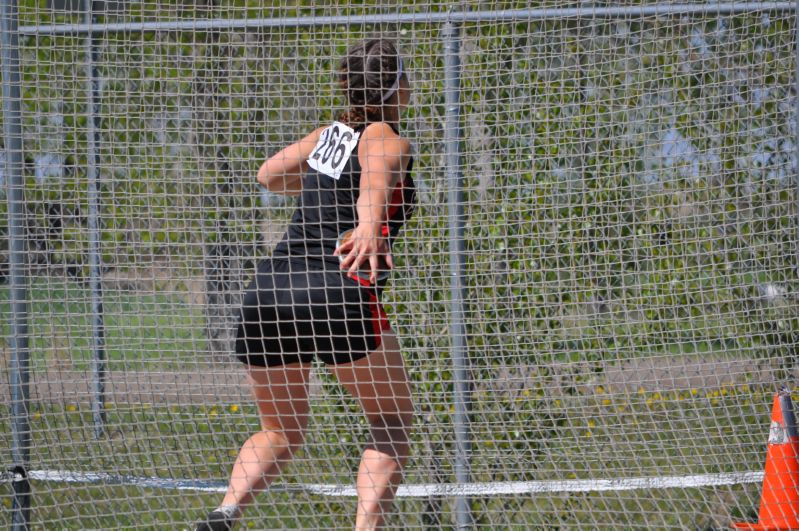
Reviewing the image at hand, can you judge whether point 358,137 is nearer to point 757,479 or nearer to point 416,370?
point 416,370

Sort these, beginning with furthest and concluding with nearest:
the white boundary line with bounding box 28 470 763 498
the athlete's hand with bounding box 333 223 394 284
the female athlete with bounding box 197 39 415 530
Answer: the white boundary line with bounding box 28 470 763 498
the female athlete with bounding box 197 39 415 530
the athlete's hand with bounding box 333 223 394 284

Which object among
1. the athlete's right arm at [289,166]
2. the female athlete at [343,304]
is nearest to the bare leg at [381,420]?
the female athlete at [343,304]

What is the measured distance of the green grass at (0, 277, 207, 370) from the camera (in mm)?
3771

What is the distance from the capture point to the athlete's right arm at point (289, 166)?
126 inches

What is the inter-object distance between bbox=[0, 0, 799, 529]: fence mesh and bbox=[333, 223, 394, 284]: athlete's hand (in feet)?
2.70

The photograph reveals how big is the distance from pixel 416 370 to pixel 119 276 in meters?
1.30

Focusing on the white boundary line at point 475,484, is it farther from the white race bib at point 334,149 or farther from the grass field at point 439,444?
the white race bib at point 334,149

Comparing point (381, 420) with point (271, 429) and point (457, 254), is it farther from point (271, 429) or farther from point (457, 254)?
point (457, 254)

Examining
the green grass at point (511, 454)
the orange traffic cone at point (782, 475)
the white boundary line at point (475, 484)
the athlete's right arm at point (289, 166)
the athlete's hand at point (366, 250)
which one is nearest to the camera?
the athlete's hand at point (366, 250)

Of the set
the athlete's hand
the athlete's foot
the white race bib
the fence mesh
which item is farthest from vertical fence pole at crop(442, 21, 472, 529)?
the athlete's foot

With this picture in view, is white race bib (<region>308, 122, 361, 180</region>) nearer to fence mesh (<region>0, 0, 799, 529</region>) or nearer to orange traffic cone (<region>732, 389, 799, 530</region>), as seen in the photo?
fence mesh (<region>0, 0, 799, 529</region>)

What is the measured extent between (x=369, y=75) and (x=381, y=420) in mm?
1113

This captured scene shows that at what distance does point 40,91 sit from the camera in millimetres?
4270

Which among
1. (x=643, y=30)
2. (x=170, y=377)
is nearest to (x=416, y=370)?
(x=170, y=377)
